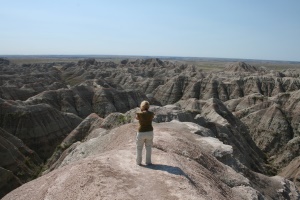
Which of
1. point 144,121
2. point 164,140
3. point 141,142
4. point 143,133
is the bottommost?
point 164,140

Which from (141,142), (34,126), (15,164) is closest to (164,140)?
(141,142)

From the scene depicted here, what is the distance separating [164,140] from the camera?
1458 centimetres

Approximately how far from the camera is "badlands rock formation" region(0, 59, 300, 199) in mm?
10367

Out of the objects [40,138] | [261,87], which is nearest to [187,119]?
[40,138]

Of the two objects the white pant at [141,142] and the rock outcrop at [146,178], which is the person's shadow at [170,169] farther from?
the white pant at [141,142]

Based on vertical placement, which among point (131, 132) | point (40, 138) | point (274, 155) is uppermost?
point (131, 132)

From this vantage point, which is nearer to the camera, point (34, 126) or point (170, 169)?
point (170, 169)

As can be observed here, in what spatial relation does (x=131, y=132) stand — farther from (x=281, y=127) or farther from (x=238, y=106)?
(x=238, y=106)

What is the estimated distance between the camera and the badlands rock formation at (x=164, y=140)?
10.4 metres

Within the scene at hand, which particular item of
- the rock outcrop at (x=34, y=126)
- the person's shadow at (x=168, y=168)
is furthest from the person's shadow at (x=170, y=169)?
the rock outcrop at (x=34, y=126)

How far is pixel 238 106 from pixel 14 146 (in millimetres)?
49065

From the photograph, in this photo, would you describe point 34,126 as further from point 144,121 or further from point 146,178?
Answer: point 146,178

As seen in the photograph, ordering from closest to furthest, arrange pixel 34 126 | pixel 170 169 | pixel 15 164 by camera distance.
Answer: pixel 170 169
pixel 15 164
pixel 34 126

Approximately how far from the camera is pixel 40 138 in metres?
44.1
